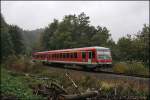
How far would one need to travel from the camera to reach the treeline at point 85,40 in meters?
33.4

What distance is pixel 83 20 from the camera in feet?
165

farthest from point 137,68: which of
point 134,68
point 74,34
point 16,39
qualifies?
point 16,39

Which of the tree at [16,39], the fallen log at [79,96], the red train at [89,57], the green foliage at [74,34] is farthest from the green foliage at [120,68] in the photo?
the tree at [16,39]

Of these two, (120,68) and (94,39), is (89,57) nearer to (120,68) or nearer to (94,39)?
(120,68)

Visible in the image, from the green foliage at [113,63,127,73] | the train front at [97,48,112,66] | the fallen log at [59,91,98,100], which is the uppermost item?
the train front at [97,48,112,66]

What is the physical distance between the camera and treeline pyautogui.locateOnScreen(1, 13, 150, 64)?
33394mm

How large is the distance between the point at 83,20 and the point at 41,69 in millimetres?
19115

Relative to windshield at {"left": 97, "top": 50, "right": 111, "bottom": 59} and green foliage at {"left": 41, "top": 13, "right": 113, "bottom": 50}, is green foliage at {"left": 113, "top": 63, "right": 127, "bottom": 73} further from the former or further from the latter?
green foliage at {"left": 41, "top": 13, "right": 113, "bottom": 50}

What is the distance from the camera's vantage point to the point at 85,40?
50406 mm

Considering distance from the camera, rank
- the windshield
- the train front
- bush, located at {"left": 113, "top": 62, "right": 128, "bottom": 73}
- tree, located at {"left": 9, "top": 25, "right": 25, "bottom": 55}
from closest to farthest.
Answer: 1. bush, located at {"left": 113, "top": 62, "right": 128, "bottom": 73}
2. the train front
3. the windshield
4. tree, located at {"left": 9, "top": 25, "right": 25, "bottom": 55}

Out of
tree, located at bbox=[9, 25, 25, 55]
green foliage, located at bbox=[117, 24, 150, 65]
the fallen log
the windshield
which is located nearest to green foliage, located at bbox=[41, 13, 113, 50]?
green foliage, located at bbox=[117, 24, 150, 65]

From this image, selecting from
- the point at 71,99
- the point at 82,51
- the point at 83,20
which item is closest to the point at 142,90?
the point at 71,99

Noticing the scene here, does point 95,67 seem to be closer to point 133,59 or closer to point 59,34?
point 133,59

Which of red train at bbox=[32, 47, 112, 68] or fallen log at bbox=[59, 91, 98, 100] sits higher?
red train at bbox=[32, 47, 112, 68]
